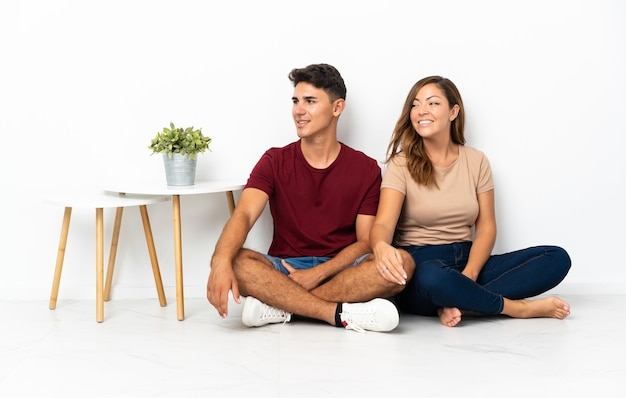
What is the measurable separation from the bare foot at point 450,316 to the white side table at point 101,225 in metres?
1.07

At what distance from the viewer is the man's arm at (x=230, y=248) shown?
7.64 ft

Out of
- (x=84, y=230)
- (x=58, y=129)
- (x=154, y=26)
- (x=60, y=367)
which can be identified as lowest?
(x=60, y=367)

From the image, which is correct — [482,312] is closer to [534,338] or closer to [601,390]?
[534,338]

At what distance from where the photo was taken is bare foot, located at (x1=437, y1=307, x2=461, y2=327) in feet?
8.02

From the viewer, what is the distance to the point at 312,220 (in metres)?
2.67

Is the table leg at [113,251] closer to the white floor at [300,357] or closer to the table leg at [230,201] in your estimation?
the white floor at [300,357]

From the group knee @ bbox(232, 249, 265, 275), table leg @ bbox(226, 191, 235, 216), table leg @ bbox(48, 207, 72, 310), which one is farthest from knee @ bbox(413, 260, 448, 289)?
table leg @ bbox(48, 207, 72, 310)

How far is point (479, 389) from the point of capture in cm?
184

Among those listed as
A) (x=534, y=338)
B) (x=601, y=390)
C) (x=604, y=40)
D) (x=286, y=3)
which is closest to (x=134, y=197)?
(x=286, y=3)

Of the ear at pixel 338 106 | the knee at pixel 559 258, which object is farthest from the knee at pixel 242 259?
the knee at pixel 559 258

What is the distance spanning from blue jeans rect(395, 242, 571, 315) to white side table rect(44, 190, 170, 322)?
0.95 metres

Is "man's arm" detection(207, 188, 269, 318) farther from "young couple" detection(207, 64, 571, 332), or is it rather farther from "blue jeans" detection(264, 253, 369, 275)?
"blue jeans" detection(264, 253, 369, 275)

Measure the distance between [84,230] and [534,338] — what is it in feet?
5.80

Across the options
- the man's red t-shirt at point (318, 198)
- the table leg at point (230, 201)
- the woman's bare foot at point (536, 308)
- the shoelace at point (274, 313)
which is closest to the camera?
the shoelace at point (274, 313)
